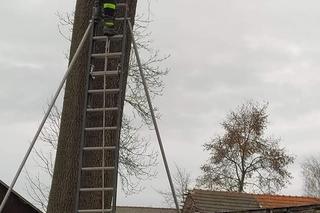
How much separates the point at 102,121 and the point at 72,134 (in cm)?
34

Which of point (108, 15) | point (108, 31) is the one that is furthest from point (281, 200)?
point (108, 15)

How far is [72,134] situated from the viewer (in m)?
4.95

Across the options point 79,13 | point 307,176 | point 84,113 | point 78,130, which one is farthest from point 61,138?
point 307,176

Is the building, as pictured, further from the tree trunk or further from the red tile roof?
the red tile roof

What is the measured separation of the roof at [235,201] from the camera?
2256 cm

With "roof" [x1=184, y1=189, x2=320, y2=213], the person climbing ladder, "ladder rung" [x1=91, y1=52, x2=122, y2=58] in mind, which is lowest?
"ladder rung" [x1=91, y1=52, x2=122, y2=58]

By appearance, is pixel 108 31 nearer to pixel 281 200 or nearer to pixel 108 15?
pixel 108 15

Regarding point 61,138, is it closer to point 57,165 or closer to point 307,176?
point 57,165

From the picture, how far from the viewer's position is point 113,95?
16.4 feet

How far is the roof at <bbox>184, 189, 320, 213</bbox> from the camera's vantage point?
74.0 feet

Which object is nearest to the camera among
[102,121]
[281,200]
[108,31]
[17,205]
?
[108,31]

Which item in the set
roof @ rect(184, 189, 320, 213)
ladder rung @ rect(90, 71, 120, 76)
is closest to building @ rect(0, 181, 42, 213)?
ladder rung @ rect(90, 71, 120, 76)

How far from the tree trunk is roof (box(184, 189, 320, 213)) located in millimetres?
17672

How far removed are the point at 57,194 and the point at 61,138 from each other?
21.0 inches
